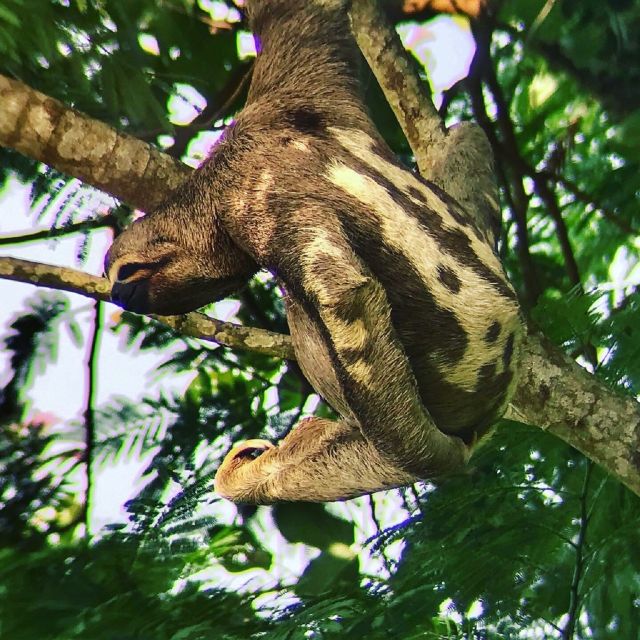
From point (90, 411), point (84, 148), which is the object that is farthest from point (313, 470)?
point (90, 411)

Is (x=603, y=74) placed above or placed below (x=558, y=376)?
above

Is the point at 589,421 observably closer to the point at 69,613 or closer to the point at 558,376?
the point at 558,376

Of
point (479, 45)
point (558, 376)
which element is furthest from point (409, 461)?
point (479, 45)

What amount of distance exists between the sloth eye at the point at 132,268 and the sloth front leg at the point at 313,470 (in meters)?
0.57

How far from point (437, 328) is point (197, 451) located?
62.0 inches

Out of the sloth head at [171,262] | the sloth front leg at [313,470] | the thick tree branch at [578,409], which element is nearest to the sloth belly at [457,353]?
the sloth front leg at [313,470]

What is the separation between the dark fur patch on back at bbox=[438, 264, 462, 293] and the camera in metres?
1.69

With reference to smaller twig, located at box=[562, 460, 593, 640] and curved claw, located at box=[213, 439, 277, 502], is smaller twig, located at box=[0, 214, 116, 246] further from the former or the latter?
smaller twig, located at box=[562, 460, 593, 640]

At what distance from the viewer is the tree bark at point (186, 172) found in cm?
210

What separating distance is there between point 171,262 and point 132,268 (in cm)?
9

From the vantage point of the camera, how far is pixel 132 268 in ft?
5.78

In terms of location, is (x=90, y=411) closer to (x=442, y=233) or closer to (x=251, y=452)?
(x=251, y=452)

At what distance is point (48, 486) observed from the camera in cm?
289

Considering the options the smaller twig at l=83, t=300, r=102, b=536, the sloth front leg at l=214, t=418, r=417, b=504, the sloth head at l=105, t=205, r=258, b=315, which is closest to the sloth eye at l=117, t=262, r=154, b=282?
the sloth head at l=105, t=205, r=258, b=315
